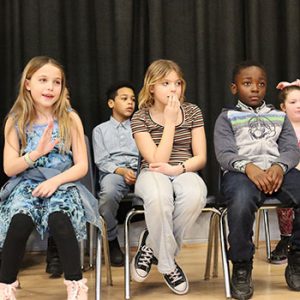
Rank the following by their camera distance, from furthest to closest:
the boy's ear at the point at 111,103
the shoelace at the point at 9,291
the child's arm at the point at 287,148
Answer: the boy's ear at the point at 111,103, the child's arm at the point at 287,148, the shoelace at the point at 9,291

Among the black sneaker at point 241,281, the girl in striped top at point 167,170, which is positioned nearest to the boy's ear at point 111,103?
the girl in striped top at point 167,170

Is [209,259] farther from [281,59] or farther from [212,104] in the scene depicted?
[281,59]

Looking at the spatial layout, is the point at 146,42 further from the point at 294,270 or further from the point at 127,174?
the point at 294,270

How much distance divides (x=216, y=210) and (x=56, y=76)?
2.92ft

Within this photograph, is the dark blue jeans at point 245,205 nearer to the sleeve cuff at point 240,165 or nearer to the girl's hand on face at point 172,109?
the sleeve cuff at point 240,165

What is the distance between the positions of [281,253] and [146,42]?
58.9 inches

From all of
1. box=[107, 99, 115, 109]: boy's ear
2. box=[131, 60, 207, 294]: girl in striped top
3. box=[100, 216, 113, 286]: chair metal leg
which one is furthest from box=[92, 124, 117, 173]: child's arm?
box=[100, 216, 113, 286]: chair metal leg

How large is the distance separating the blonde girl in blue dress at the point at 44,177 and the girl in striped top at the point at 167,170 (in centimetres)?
28

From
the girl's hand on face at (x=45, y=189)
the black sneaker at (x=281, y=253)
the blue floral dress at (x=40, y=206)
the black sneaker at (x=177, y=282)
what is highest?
the girl's hand on face at (x=45, y=189)

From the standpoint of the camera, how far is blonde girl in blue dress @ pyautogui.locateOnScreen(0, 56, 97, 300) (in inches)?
81.1

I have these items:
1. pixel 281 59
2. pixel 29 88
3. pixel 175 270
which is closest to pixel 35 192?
pixel 29 88

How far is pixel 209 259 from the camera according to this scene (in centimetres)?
260

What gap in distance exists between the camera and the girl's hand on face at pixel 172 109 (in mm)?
2453

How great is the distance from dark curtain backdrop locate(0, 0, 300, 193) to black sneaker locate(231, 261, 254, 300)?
1.20 metres
